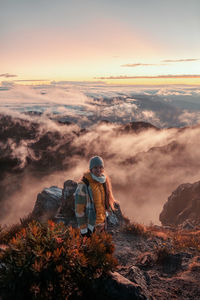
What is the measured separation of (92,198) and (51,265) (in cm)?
212

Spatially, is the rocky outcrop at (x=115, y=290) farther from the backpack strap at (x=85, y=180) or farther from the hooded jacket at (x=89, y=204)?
the backpack strap at (x=85, y=180)

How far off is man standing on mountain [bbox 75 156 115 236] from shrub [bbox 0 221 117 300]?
1208mm

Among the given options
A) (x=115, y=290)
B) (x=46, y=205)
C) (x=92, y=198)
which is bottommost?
(x=46, y=205)

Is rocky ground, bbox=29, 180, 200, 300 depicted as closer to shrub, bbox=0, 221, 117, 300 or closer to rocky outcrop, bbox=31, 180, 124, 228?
rocky outcrop, bbox=31, 180, 124, 228

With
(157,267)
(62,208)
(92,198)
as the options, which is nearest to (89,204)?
(92,198)

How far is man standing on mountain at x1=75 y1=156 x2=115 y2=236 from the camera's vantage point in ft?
15.7

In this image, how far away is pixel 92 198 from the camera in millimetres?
5020

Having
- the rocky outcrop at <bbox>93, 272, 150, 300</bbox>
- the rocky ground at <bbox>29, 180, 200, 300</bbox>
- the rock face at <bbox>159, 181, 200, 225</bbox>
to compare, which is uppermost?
the rocky outcrop at <bbox>93, 272, 150, 300</bbox>

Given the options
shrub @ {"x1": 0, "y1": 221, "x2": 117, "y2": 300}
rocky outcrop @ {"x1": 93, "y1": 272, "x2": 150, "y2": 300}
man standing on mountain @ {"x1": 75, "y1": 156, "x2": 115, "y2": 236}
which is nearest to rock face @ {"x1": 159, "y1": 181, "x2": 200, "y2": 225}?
man standing on mountain @ {"x1": 75, "y1": 156, "x2": 115, "y2": 236}

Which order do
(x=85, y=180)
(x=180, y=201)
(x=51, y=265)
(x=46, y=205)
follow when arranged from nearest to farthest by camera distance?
(x=51, y=265) → (x=85, y=180) → (x=46, y=205) → (x=180, y=201)

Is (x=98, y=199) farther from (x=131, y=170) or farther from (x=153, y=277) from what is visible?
(x=131, y=170)

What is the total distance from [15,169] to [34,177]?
34.7 feet

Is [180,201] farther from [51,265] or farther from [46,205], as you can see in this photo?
[51,265]

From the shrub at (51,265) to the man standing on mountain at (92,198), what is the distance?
1.21m
